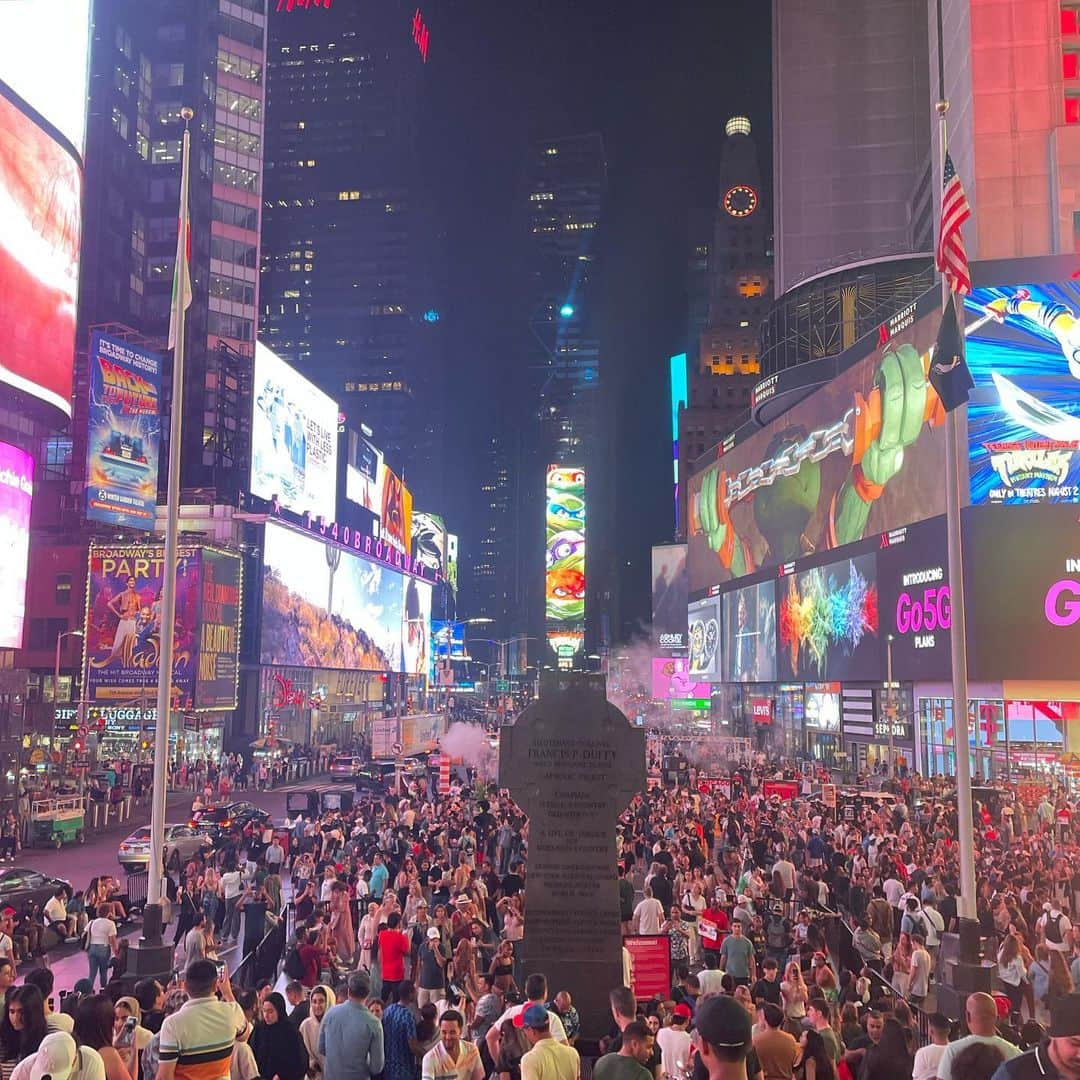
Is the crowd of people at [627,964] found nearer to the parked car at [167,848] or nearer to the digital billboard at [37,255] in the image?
the parked car at [167,848]

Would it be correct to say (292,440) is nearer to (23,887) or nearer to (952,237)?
(23,887)

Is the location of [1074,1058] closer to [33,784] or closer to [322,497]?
[33,784]

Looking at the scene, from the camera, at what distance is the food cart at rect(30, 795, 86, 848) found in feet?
98.2

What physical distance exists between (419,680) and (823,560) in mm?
57741

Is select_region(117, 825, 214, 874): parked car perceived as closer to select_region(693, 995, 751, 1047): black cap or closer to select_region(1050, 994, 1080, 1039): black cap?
select_region(693, 995, 751, 1047): black cap

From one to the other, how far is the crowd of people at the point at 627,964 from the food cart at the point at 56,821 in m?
8.14

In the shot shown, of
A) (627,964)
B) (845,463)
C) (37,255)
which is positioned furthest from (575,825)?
(845,463)

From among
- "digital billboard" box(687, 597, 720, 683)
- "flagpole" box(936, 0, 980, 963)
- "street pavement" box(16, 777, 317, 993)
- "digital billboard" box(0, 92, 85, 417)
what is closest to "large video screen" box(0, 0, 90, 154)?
"digital billboard" box(0, 92, 85, 417)

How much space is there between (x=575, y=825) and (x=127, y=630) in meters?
43.9

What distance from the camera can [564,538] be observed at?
164500mm

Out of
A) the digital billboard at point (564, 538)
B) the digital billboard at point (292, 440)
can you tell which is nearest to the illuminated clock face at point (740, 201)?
the digital billboard at point (564, 538)

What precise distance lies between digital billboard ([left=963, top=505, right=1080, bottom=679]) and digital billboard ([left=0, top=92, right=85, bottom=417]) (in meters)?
35.4

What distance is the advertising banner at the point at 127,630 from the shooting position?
5116 cm

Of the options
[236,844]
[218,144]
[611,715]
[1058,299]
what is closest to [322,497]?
[218,144]
